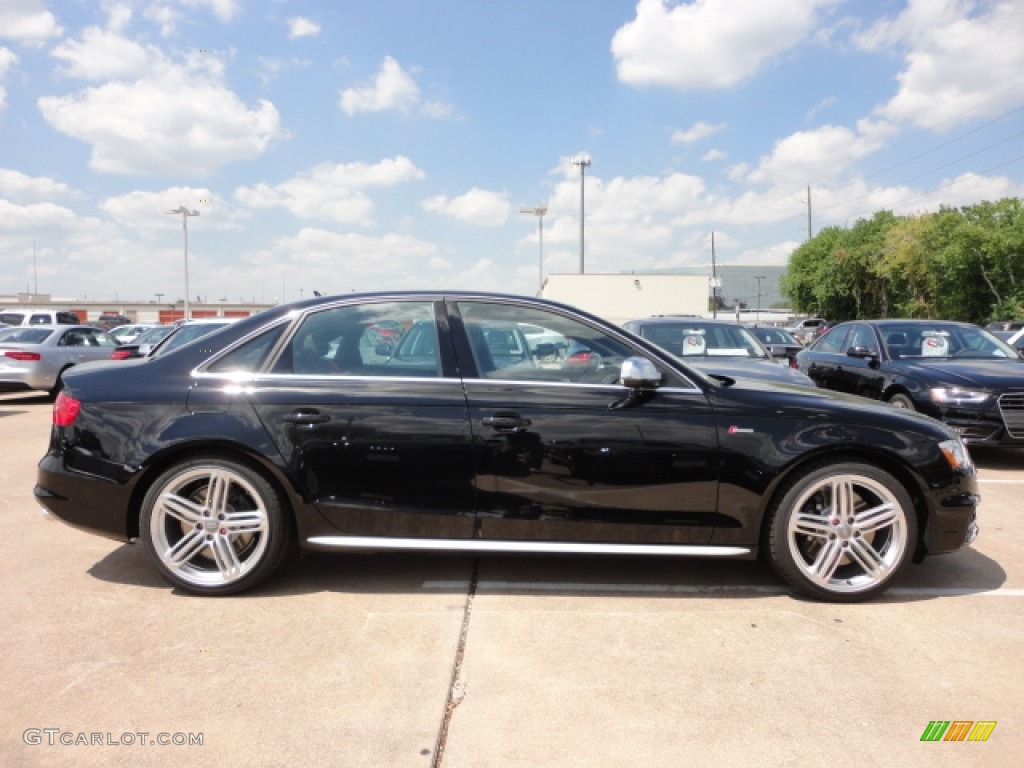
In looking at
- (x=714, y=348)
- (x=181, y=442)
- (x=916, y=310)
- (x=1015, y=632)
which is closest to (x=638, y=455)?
(x=1015, y=632)

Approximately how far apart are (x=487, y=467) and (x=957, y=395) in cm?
549

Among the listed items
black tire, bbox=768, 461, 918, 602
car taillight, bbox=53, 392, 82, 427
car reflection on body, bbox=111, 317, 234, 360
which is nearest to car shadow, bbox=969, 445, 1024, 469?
black tire, bbox=768, 461, 918, 602

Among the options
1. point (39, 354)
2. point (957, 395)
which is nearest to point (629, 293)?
point (39, 354)

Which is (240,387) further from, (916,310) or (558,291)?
(916,310)

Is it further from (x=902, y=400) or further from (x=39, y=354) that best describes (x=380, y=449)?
(x=39, y=354)

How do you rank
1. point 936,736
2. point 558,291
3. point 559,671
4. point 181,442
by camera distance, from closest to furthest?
point 936,736 → point 559,671 → point 181,442 → point 558,291

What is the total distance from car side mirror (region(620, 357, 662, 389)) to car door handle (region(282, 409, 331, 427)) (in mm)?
1481

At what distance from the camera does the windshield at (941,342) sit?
7936 millimetres

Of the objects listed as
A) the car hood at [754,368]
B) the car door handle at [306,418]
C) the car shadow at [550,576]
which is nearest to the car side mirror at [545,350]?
the car door handle at [306,418]

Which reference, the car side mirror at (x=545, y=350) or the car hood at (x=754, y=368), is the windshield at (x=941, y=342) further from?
the car side mirror at (x=545, y=350)

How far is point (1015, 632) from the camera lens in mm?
3275

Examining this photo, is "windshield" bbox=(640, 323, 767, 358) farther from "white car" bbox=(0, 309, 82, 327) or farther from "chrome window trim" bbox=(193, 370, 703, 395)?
"white car" bbox=(0, 309, 82, 327)

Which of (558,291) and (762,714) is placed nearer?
(762,714)

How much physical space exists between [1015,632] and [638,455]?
Result: 1.90 m
